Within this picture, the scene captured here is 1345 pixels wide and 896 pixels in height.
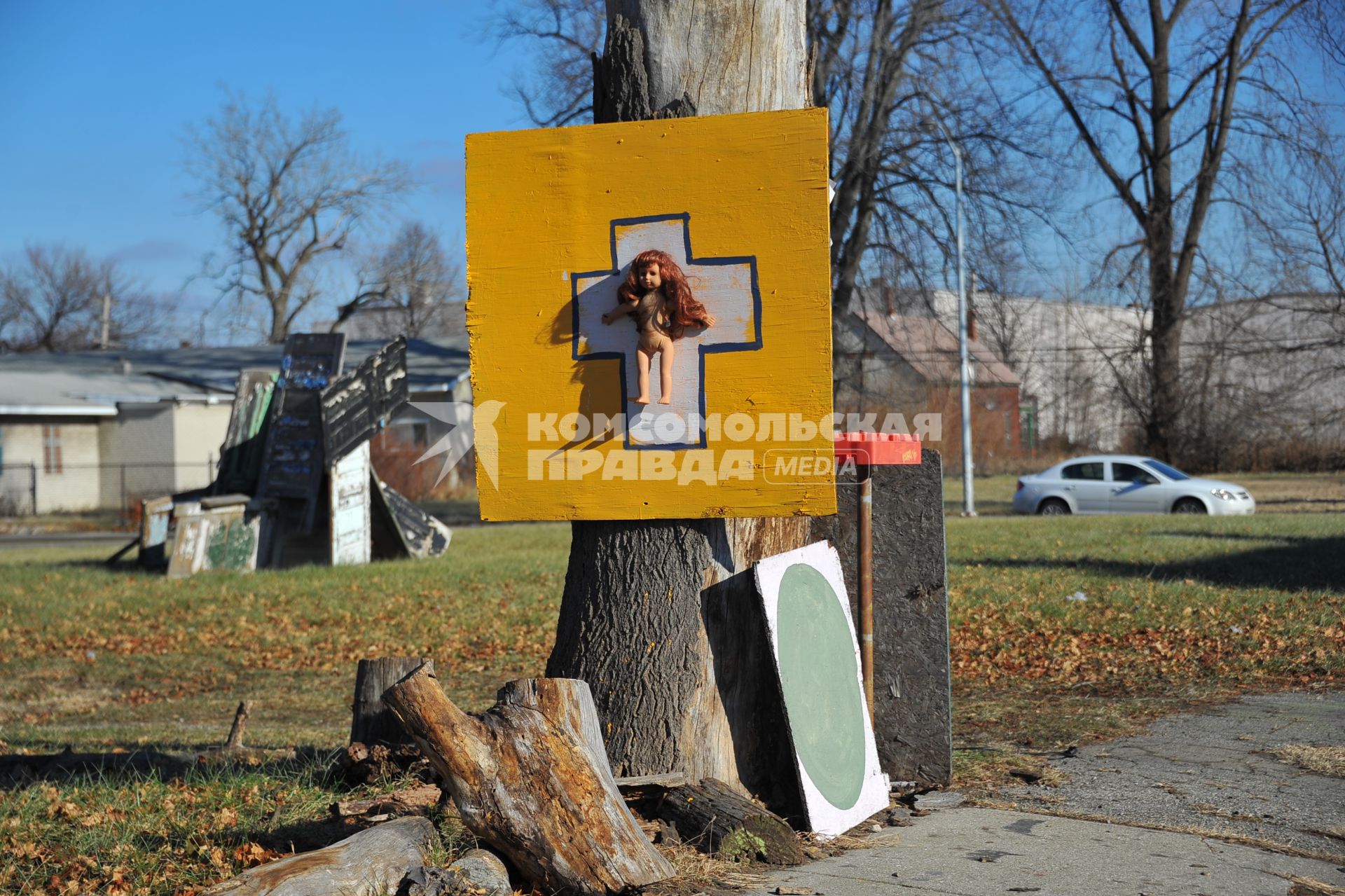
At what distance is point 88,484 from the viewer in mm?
34469

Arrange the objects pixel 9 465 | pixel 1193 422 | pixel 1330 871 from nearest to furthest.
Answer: pixel 1330 871
pixel 9 465
pixel 1193 422

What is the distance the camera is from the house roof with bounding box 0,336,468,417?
33.9 meters

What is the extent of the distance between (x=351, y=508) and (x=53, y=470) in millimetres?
21348

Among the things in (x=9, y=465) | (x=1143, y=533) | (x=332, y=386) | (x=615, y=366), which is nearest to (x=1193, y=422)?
(x=1143, y=533)

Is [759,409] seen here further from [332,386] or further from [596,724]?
[332,386]

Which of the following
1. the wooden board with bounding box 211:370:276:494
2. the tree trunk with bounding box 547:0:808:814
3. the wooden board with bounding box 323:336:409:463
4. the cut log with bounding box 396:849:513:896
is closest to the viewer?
the cut log with bounding box 396:849:513:896

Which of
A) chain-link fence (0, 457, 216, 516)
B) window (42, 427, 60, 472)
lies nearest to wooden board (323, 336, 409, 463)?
chain-link fence (0, 457, 216, 516)

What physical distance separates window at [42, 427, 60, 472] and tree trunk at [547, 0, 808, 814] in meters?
33.8

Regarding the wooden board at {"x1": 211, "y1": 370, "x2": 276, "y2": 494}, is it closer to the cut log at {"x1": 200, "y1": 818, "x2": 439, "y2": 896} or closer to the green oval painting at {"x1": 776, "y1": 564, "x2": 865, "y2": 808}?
the green oval painting at {"x1": 776, "y1": 564, "x2": 865, "y2": 808}

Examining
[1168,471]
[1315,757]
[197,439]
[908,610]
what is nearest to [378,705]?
[908,610]

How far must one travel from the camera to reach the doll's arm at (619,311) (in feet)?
15.5

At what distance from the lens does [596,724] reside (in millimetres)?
4285

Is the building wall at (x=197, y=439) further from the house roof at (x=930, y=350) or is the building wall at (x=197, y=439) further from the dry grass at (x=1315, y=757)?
the dry grass at (x=1315, y=757)

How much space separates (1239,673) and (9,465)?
33.7 meters
